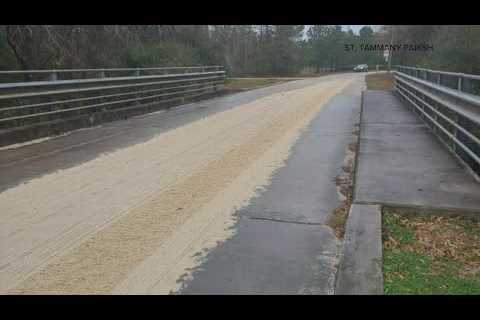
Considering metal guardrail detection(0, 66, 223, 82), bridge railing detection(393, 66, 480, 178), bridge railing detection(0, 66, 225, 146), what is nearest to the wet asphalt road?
bridge railing detection(393, 66, 480, 178)

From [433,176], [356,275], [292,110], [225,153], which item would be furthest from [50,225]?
[292,110]

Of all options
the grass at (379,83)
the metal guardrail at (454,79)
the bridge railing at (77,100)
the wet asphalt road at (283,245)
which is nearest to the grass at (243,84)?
the grass at (379,83)

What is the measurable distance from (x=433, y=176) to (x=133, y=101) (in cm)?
948

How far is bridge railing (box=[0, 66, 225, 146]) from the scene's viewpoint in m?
8.50

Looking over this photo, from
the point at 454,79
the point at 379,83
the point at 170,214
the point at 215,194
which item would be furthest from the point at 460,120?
the point at 379,83

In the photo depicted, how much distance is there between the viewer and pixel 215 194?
5336 mm

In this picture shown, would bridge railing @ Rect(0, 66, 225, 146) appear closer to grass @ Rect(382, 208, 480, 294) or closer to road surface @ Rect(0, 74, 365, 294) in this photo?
road surface @ Rect(0, 74, 365, 294)

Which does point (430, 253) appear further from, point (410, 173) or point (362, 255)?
point (410, 173)

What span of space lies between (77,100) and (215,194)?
6.40m

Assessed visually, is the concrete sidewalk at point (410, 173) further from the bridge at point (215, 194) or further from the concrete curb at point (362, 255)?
the concrete curb at point (362, 255)

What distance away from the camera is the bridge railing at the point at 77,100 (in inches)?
335

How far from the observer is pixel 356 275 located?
3.25 m

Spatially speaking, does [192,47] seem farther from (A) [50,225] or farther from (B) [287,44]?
(B) [287,44]

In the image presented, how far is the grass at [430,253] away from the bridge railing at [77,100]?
6.79 meters
